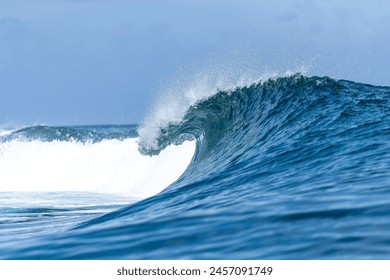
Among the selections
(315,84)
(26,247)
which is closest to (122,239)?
(26,247)

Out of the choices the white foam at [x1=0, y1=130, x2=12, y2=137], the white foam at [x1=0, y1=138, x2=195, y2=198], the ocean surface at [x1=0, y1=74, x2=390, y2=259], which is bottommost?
the ocean surface at [x1=0, y1=74, x2=390, y2=259]

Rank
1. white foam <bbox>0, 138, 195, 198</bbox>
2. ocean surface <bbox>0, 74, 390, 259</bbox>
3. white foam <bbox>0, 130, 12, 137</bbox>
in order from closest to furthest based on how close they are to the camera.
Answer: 1. ocean surface <bbox>0, 74, 390, 259</bbox>
2. white foam <bbox>0, 138, 195, 198</bbox>
3. white foam <bbox>0, 130, 12, 137</bbox>

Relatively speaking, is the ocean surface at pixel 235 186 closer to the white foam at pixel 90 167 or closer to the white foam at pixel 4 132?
the white foam at pixel 90 167

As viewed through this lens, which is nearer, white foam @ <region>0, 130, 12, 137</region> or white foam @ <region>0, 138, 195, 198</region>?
white foam @ <region>0, 138, 195, 198</region>

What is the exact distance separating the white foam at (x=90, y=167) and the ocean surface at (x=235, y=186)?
8 cm

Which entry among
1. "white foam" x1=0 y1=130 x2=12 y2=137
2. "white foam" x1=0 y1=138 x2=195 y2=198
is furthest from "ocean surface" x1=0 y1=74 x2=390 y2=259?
"white foam" x1=0 y1=130 x2=12 y2=137

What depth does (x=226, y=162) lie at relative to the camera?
36.0 ft

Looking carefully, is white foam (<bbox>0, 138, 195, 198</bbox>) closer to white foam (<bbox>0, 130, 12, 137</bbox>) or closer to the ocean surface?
the ocean surface

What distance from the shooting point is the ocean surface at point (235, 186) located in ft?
18.2

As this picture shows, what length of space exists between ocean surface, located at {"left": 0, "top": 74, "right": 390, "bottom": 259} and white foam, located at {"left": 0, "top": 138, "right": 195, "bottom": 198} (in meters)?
0.08

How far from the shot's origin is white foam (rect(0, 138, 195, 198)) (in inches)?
626

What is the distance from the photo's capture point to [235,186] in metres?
8.71

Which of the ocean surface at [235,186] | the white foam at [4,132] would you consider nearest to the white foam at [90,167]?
the ocean surface at [235,186]
